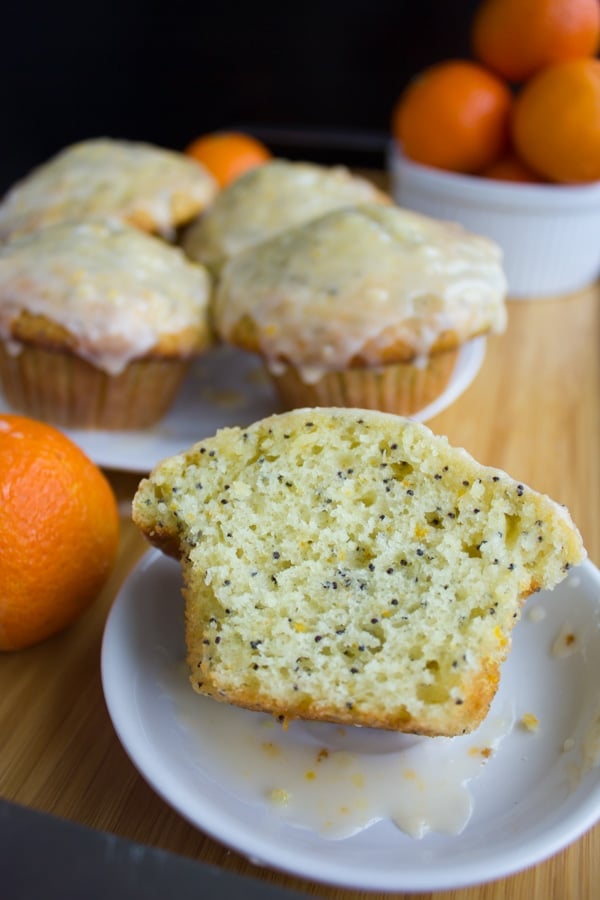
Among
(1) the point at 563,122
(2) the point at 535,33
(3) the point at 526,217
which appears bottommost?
(3) the point at 526,217

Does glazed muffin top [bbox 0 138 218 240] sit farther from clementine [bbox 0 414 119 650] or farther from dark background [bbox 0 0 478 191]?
clementine [bbox 0 414 119 650]

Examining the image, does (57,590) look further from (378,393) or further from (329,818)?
(378,393)

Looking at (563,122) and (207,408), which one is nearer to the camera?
(207,408)

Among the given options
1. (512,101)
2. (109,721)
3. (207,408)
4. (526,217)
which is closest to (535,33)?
(512,101)

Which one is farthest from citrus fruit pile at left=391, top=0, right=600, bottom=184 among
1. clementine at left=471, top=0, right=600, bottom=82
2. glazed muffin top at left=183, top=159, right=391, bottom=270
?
glazed muffin top at left=183, top=159, right=391, bottom=270

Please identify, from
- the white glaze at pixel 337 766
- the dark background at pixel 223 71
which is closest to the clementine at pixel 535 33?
the dark background at pixel 223 71

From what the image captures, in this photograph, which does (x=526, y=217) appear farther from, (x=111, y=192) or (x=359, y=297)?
(x=111, y=192)
